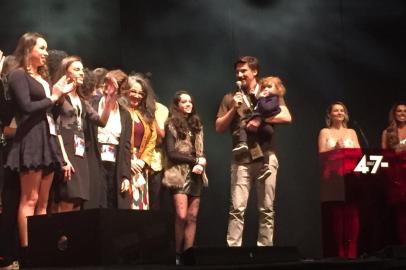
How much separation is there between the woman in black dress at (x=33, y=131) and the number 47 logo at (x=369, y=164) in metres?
2.14

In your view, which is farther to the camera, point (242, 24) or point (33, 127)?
point (242, 24)

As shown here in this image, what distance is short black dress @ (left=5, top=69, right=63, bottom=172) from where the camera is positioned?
4.14 m

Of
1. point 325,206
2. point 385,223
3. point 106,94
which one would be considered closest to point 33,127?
point 106,94

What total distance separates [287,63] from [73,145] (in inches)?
116

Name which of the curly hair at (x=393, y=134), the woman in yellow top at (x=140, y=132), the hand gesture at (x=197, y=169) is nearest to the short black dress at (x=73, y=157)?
the woman in yellow top at (x=140, y=132)

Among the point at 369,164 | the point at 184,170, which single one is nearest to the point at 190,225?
the point at 184,170

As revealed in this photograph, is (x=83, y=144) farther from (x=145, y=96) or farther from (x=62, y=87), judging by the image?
(x=145, y=96)

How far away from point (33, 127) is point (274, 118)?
5.99 ft

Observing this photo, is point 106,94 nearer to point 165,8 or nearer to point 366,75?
point 165,8

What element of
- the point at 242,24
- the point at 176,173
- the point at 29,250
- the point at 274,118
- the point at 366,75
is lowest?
the point at 29,250

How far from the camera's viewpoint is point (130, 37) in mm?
6105

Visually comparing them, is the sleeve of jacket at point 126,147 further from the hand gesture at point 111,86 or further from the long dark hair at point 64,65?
the long dark hair at point 64,65

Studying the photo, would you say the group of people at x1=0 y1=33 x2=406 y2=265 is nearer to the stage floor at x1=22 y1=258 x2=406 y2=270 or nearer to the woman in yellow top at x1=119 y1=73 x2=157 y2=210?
the woman in yellow top at x1=119 y1=73 x2=157 y2=210

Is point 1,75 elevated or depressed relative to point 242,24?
depressed
